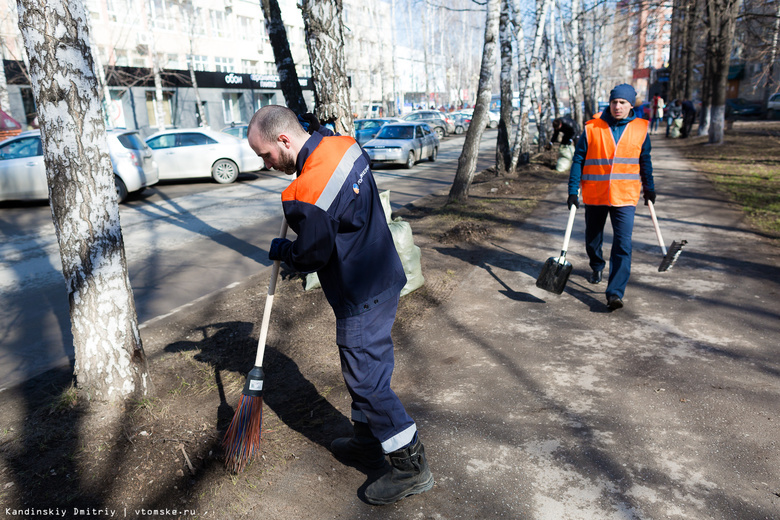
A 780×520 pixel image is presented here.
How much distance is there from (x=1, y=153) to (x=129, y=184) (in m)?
2.76

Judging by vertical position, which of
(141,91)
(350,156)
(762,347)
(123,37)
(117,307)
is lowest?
(762,347)

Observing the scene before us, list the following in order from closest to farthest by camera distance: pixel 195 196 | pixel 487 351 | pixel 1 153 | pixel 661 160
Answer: pixel 487 351 < pixel 1 153 < pixel 195 196 < pixel 661 160

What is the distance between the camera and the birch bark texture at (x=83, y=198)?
301 cm

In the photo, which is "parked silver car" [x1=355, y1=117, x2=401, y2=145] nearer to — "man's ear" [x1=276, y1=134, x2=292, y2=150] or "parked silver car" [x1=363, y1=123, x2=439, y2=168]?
"parked silver car" [x1=363, y1=123, x2=439, y2=168]

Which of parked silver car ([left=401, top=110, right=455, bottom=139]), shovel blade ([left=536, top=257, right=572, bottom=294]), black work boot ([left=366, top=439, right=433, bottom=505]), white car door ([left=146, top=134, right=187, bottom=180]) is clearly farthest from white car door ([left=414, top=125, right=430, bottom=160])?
black work boot ([left=366, top=439, right=433, bottom=505])

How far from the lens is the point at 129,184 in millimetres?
12430

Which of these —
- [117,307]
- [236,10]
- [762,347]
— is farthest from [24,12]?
[236,10]

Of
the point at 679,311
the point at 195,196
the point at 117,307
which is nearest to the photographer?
the point at 117,307

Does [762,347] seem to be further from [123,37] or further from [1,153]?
A: [123,37]

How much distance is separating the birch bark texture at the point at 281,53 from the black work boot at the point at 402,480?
19.6 ft

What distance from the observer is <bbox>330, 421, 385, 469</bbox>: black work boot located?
2934 millimetres

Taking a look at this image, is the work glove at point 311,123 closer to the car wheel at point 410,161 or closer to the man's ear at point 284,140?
the man's ear at point 284,140

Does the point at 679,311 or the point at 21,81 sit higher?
the point at 21,81

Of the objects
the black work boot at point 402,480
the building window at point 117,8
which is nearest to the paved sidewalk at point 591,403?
the black work boot at point 402,480
